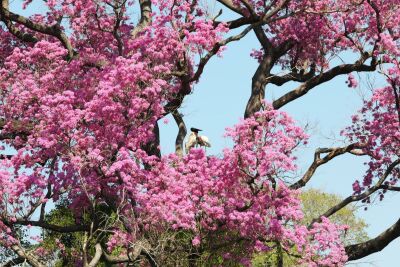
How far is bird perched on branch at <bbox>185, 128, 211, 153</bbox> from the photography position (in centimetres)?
1969

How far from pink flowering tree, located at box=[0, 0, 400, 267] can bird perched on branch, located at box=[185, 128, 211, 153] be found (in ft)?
3.39

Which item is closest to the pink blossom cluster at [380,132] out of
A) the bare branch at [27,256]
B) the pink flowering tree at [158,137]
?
the pink flowering tree at [158,137]

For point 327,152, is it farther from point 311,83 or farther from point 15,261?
point 15,261

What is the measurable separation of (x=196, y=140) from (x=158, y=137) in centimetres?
128

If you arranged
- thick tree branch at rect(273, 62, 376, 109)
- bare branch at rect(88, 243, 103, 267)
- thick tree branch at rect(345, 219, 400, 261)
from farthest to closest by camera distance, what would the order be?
1. thick tree branch at rect(273, 62, 376, 109)
2. thick tree branch at rect(345, 219, 400, 261)
3. bare branch at rect(88, 243, 103, 267)

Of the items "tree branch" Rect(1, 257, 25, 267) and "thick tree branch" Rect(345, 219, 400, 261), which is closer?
"tree branch" Rect(1, 257, 25, 267)

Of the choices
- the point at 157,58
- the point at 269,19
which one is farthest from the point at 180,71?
the point at 269,19

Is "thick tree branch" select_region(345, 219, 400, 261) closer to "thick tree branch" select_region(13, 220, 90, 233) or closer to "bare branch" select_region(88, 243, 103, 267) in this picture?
"bare branch" select_region(88, 243, 103, 267)

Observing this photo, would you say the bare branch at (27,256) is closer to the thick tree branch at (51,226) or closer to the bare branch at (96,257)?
the thick tree branch at (51,226)

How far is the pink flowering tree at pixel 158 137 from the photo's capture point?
15.9 meters

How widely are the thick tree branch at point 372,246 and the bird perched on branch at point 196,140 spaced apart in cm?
534

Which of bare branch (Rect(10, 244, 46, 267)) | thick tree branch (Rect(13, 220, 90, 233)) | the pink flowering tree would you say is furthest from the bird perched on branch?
bare branch (Rect(10, 244, 46, 267))

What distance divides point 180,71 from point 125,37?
3.21 m

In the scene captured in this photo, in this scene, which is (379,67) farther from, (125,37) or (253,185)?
(125,37)
